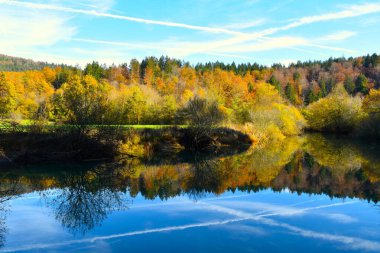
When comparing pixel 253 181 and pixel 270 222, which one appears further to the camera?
pixel 253 181

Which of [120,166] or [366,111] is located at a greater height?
[366,111]

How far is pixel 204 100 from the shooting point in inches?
1378

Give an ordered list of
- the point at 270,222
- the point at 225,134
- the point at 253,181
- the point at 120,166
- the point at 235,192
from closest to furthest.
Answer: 1. the point at 270,222
2. the point at 235,192
3. the point at 253,181
4. the point at 120,166
5. the point at 225,134

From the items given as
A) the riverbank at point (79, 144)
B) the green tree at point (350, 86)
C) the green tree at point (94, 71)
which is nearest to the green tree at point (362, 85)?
the green tree at point (350, 86)

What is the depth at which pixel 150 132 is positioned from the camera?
100 feet

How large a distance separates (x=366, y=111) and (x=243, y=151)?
25.7 metres

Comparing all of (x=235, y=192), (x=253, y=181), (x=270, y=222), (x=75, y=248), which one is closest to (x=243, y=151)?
(x=253, y=181)

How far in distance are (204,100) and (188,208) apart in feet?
73.3

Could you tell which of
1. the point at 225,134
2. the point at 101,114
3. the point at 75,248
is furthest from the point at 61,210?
the point at 225,134

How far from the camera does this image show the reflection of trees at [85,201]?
11586 mm

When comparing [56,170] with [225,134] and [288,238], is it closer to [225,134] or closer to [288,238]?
[288,238]

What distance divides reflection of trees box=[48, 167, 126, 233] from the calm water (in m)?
0.04

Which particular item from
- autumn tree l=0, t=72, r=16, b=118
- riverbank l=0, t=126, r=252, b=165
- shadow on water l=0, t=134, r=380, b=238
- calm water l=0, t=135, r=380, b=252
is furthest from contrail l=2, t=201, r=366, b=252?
autumn tree l=0, t=72, r=16, b=118

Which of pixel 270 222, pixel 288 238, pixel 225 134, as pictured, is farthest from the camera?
pixel 225 134
